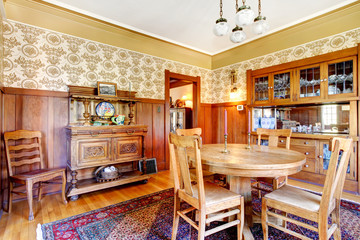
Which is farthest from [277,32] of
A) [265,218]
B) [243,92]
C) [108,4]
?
[265,218]

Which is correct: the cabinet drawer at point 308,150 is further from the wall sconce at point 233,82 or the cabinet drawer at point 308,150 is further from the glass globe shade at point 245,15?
the glass globe shade at point 245,15

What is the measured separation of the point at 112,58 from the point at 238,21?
247 cm

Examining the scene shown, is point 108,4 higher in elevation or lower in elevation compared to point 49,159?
higher

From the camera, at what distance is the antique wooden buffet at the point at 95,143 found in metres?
2.64

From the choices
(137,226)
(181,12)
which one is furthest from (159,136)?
(181,12)

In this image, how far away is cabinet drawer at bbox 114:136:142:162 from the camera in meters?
3.01

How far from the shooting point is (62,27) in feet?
→ 9.87

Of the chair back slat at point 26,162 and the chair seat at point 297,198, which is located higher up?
the chair back slat at point 26,162

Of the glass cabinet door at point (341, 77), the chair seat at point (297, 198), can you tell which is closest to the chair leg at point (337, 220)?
the chair seat at point (297, 198)

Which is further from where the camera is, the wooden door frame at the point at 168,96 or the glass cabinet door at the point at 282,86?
the wooden door frame at the point at 168,96

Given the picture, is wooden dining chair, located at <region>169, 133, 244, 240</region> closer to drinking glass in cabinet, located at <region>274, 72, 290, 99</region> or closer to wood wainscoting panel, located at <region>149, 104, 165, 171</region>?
wood wainscoting panel, located at <region>149, 104, 165, 171</region>

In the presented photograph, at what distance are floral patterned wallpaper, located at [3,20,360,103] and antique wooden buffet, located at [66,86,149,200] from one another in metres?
0.32

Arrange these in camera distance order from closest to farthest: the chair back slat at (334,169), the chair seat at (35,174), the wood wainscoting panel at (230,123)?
the chair back slat at (334,169)
the chair seat at (35,174)
the wood wainscoting panel at (230,123)

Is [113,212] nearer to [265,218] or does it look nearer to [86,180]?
[86,180]
